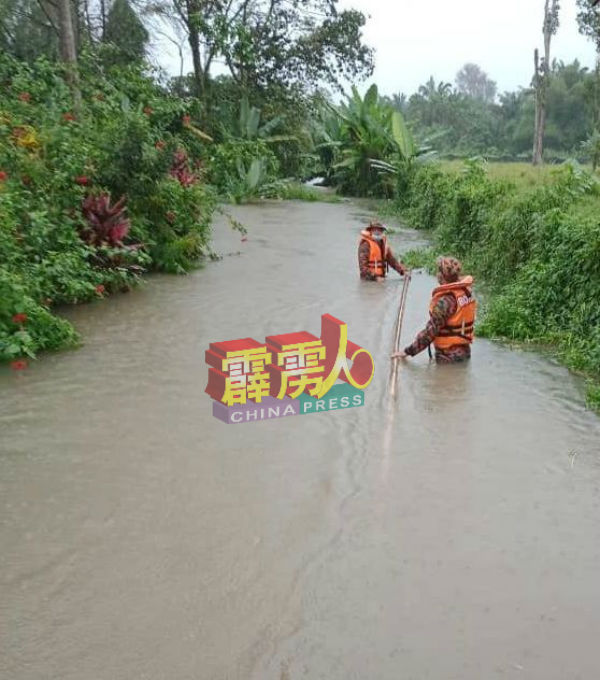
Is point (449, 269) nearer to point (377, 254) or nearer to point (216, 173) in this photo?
point (377, 254)

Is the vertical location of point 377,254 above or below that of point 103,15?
below

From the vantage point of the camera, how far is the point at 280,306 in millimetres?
8695

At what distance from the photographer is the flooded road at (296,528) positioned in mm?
3002

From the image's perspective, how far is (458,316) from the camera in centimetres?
638

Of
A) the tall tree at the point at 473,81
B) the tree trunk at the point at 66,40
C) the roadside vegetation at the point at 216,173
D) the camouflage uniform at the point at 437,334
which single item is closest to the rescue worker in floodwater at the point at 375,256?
the roadside vegetation at the point at 216,173

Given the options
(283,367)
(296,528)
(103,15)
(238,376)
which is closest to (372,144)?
(103,15)

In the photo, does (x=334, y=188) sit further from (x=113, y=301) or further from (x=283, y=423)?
(x=283, y=423)

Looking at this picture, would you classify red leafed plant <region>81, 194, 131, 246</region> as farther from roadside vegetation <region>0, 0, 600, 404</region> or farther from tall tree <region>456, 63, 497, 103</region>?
tall tree <region>456, 63, 497, 103</region>

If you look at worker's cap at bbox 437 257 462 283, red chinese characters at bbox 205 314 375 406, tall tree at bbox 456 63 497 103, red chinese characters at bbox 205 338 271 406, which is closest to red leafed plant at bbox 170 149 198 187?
red chinese characters at bbox 205 314 375 406

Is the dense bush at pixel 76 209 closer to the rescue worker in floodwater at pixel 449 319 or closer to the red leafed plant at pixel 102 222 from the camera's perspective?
the red leafed plant at pixel 102 222

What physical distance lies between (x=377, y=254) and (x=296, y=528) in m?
6.49

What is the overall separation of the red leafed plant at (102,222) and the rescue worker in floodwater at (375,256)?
3.16 metres

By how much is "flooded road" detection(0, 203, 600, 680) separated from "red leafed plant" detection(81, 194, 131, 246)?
6.62 ft

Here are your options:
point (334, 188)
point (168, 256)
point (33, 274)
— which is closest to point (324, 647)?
point (33, 274)
